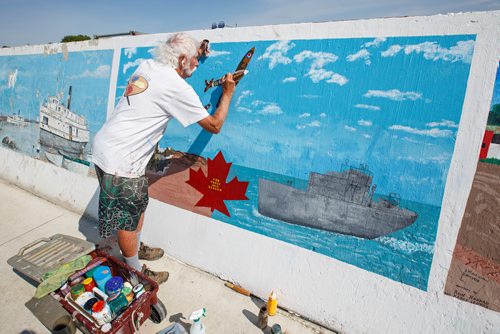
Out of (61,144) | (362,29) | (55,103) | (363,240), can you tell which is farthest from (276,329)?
(55,103)

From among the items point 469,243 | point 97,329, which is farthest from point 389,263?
point 97,329

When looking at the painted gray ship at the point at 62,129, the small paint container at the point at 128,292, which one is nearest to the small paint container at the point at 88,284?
the small paint container at the point at 128,292

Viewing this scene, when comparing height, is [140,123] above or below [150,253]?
above

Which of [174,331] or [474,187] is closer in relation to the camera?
[474,187]

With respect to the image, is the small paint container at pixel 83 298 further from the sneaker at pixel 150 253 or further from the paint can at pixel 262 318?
the paint can at pixel 262 318

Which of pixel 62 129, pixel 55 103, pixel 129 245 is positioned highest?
pixel 55 103

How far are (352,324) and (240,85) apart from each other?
6.12 ft

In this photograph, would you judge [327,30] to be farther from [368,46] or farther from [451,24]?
[451,24]

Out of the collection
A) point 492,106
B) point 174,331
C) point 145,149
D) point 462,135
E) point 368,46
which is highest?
point 368,46

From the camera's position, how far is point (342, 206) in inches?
72.8

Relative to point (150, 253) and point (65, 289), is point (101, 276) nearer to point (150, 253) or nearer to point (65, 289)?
point (65, 289)

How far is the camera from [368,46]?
1720mm

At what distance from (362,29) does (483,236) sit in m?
1.37

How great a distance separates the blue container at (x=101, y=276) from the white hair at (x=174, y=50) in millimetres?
1468
